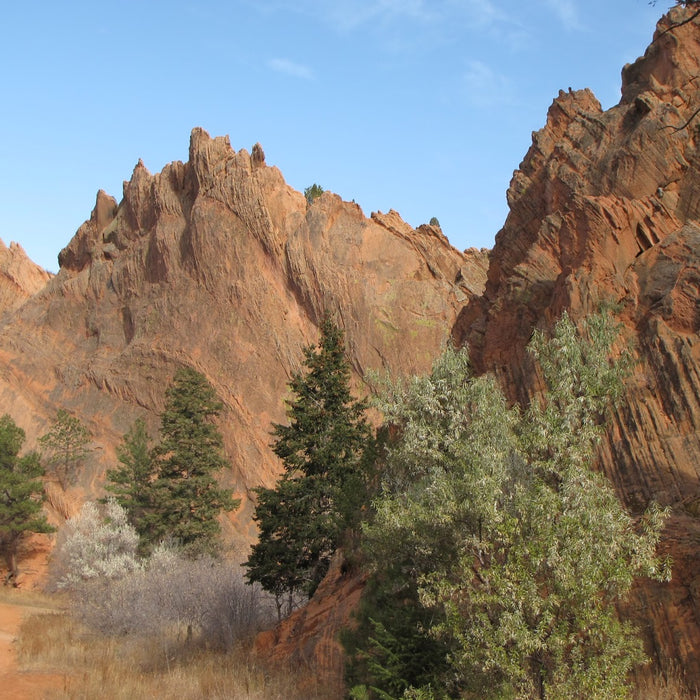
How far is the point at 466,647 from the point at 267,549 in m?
13.7

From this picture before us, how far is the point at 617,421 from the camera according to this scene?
16766mm

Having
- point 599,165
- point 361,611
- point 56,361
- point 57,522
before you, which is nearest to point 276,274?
point 56,361

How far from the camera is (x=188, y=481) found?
34.8 m

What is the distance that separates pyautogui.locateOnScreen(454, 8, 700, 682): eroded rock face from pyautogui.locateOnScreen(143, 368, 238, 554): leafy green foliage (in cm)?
1634

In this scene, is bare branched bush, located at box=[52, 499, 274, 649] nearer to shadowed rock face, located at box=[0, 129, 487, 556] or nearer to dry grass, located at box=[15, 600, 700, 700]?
dry grass, located at box=[15, 600, 700, 700]

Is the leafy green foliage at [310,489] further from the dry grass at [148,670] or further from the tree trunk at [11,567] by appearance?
the tree trunk at [11,567]

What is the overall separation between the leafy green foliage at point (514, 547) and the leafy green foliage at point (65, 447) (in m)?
38.9

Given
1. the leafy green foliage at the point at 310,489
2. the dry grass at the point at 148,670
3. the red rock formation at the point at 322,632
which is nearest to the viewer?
the dry grass at the point at 148,670

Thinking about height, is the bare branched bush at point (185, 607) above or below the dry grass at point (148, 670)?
above

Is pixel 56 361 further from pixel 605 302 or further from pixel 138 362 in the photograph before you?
pixel 605 302

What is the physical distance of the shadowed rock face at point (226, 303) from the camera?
5269cm

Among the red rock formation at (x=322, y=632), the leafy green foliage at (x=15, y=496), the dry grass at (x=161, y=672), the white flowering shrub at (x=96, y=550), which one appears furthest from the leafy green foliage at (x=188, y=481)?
the red rock formation at (x=322, y=632)

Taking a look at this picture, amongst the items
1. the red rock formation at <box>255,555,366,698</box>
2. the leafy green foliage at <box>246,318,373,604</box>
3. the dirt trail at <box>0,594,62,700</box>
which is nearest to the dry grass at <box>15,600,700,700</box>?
the dirt trail at <box>0,594,62,700</box>

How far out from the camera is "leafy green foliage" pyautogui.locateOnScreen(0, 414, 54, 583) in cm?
Result: 4000
